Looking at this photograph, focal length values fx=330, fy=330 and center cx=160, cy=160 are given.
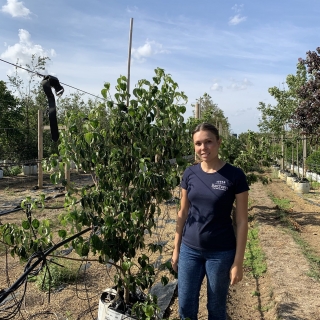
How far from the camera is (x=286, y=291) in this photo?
3754 mm

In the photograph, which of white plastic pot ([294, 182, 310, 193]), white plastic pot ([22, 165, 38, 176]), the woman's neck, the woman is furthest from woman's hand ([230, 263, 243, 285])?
white plastic pot ([22, 165, 38, 176])

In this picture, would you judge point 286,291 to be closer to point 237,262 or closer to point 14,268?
point 237,262

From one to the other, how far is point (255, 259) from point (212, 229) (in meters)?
3.26

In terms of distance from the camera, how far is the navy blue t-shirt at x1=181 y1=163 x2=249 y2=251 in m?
2.03

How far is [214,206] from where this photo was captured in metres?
2.05

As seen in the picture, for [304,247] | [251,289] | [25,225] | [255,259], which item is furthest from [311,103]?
[25,225]

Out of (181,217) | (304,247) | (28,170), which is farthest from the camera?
(28,170)

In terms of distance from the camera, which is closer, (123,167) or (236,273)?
(236,273)

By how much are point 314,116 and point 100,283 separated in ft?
20.6

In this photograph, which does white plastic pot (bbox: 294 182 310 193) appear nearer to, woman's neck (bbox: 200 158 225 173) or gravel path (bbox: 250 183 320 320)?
gravel path (bbox: 250 183 320 320)

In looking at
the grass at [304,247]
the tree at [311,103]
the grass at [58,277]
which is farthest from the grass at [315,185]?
the grass at [58,277]

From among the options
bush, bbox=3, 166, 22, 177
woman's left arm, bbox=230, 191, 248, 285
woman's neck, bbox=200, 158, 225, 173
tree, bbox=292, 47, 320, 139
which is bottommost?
bush, bbox=3, 166, 22, 177

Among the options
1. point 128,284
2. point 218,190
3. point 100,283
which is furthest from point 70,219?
point 100,283

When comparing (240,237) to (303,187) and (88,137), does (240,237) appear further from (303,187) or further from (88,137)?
(303,187)
